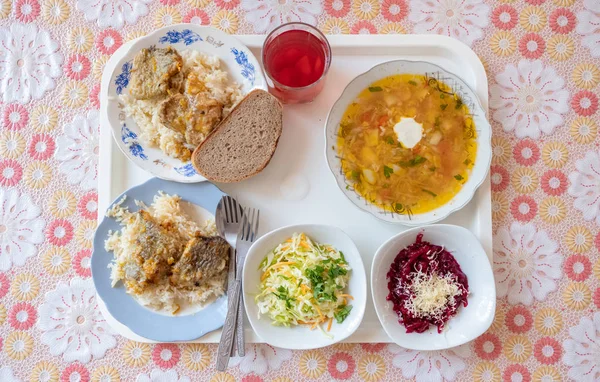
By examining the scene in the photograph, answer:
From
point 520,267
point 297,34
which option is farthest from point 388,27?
point 520,267

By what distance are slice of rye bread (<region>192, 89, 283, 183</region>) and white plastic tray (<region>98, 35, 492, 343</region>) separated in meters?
0.10

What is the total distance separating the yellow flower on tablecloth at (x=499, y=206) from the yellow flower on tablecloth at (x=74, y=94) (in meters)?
2.20

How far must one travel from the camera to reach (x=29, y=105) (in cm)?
274

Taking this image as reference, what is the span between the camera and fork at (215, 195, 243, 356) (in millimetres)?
2456

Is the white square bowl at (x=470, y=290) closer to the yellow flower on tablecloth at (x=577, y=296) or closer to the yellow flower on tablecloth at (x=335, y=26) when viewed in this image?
the yellow flower on tablecloth at (x=577, y=296)

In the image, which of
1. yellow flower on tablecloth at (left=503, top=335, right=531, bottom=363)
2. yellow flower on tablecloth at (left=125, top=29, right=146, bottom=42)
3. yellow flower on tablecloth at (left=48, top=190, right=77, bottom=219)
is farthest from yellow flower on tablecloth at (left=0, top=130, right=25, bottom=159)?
yellow flower on tablecloth at (left=503, top=335, right=531, bottom=363)

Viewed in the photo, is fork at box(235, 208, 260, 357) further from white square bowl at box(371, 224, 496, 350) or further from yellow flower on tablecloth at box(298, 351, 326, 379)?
white square bowl at box(371, 224, 496, 350)

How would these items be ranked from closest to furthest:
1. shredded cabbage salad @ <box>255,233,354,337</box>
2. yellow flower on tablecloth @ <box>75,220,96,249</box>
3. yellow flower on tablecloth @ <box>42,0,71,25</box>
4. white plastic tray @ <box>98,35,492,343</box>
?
1. shredded cabbage salad @ <box>255,233,354,337</box>
2. white plastic tray @ <box>98,35,492,343</box>
3. yellow flower on tablecloth @ <box>75,220,96,249</box>
4. yellow flower on tablecloth @ <box>42,0,71,25</box>

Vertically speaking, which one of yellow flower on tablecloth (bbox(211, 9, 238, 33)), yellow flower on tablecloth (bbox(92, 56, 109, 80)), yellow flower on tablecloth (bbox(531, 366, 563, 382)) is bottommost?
→ yellow flower on tablecloth (bbox(531, 366, 563, 382))

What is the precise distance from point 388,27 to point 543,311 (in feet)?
5.46

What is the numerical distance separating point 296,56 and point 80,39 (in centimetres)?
119

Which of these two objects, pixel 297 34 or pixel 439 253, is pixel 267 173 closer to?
pixel 297 34

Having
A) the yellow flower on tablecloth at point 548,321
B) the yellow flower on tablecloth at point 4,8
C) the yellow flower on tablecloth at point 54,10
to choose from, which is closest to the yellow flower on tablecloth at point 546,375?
the yellow flower on tablecloth at point 548,321

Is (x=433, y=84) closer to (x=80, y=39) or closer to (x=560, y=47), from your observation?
(x=560, y=47)
